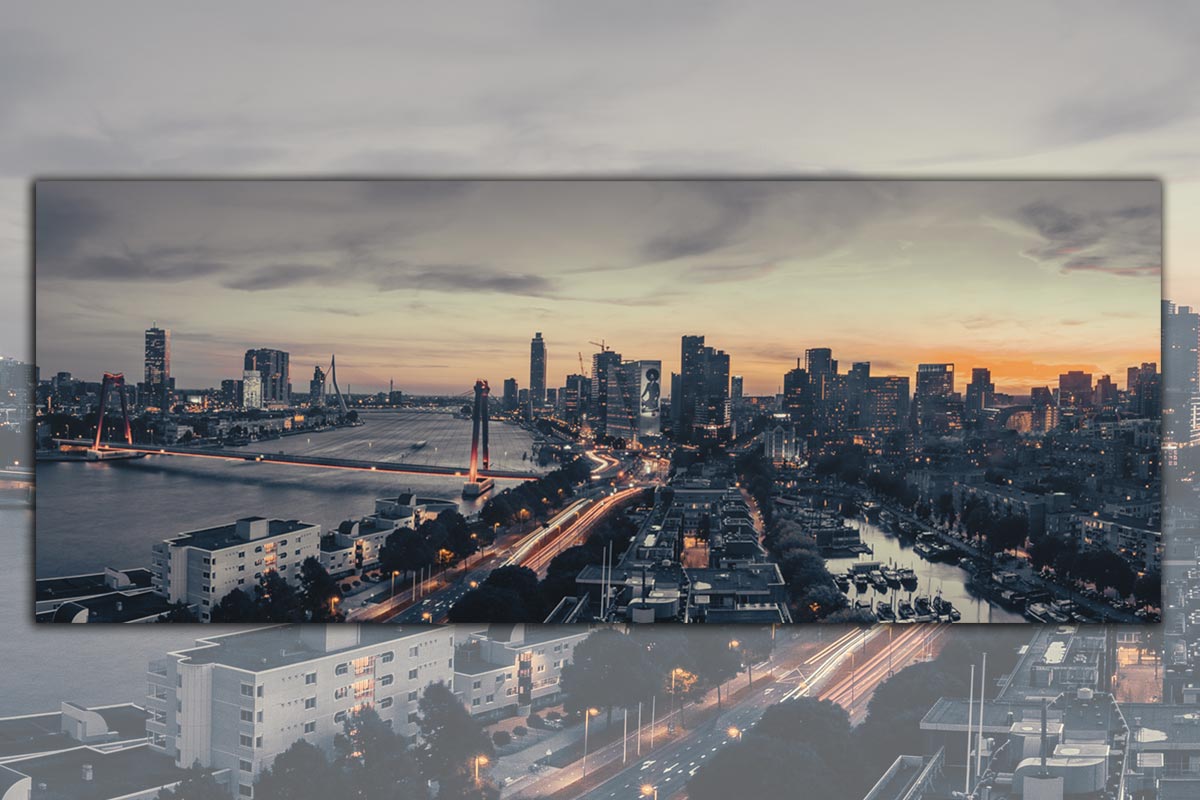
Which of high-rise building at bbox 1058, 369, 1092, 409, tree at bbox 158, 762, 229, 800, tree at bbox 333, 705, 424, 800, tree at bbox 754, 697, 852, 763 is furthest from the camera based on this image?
high-rise building at bbox 1058, 369, 1092, 409

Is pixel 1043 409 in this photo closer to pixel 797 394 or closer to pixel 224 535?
pixel 797 394

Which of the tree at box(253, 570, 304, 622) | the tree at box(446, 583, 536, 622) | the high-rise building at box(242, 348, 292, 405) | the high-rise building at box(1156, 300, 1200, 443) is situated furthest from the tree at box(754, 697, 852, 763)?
the high-rise building at box(242, 348, 292, 405)

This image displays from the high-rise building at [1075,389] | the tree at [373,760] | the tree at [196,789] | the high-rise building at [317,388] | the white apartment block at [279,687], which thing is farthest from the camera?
the high-rise building at [317,388]

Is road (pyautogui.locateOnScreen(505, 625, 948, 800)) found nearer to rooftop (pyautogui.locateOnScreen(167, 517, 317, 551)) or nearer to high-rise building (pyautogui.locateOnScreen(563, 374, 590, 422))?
high-rise building (pyautogui.locateOnScreen(563, 374, 590, 422))

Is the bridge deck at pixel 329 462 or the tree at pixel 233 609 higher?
the bridge deck at pixel 329 462

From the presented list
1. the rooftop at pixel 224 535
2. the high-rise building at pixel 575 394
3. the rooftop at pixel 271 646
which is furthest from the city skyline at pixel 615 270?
the rooftop at pixel 271 646

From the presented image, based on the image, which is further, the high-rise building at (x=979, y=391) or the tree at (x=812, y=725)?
the high-rise building at (x=979, y=391)

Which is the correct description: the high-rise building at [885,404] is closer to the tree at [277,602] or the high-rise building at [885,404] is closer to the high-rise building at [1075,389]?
the high-rise building at [1075,389]

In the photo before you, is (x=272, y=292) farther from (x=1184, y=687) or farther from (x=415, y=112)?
(x=1184, y=687)
